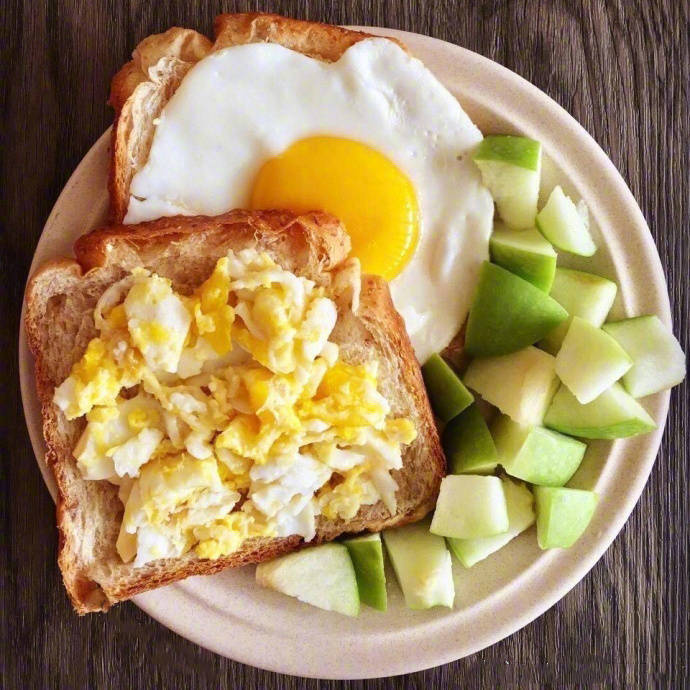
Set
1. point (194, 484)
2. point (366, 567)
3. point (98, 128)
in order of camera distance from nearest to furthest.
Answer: point (194, 484), point (366, 567), point (98, 128)

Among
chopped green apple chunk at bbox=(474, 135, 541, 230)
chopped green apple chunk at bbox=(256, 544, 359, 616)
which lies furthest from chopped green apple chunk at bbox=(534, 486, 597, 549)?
chopped green apple chunk at bbox=(474, 135, 541, 230)

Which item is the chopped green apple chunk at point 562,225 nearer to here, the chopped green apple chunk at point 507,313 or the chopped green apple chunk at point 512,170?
the chopped green apple chunk at point 512,170

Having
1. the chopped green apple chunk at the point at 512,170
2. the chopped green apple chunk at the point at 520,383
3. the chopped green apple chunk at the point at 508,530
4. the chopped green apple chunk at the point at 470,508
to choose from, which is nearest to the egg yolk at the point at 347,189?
the chopped green apple chunk at the point at 512,170

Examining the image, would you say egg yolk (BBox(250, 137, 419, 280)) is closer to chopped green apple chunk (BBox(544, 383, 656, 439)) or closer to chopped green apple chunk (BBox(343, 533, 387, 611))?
chopped green apple chunk (BBox(544, 383, 656, 439))

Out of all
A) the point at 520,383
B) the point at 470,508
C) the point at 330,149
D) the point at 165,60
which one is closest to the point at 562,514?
the point at 470,508

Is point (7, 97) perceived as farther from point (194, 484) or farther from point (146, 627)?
point (146, 627)

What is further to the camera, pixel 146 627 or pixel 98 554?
pixel 146 627

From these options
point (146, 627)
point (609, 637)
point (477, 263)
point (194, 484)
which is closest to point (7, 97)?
point (194, 484)
